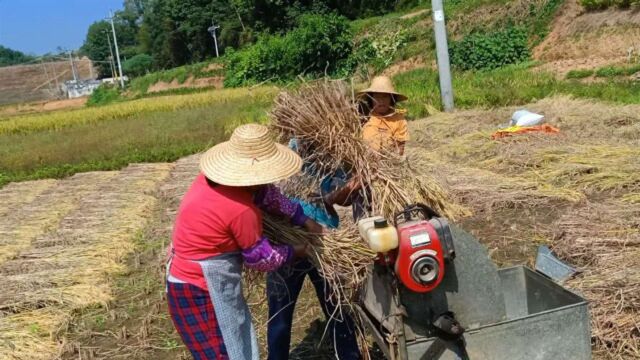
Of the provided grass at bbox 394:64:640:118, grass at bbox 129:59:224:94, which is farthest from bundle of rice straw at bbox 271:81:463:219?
grass at bbox 129:59:224:94

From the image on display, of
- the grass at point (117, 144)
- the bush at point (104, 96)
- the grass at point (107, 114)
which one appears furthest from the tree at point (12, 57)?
the grass at point (117, 144)

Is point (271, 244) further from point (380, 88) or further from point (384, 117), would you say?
point (380, 88)

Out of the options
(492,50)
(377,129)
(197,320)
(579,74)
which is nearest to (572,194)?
(377,129)

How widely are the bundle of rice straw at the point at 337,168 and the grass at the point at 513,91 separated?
7.23 metres

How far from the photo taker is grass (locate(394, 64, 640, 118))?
955 cm

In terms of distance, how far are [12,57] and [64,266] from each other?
508 ft

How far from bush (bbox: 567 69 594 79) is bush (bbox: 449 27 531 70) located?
407cm

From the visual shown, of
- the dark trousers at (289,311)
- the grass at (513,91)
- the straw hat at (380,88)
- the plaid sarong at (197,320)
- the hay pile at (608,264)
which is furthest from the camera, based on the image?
the grass at (513,91)

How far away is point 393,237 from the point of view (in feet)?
6.17

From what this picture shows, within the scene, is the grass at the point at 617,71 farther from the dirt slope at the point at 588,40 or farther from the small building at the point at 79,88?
the small building at the point at 79,88

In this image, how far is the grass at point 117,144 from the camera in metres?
11.4

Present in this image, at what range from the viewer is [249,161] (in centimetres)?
213

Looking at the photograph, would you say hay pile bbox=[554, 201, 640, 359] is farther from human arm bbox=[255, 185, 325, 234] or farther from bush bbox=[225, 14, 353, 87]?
bush bbox=[225, 14, 353, 87]

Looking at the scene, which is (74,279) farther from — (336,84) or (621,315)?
(621,315)
